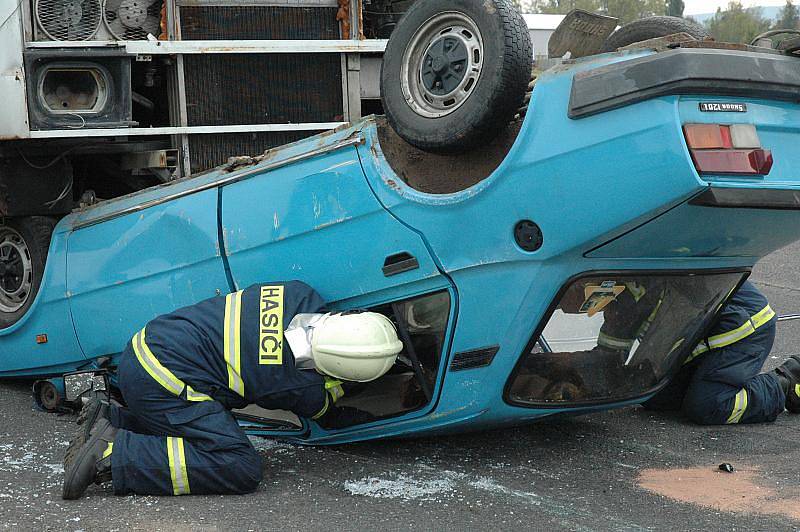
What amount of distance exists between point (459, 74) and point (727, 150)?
3.09ft

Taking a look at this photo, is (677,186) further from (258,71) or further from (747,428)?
(258,71)

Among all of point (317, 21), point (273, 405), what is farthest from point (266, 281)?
point (317, 21)

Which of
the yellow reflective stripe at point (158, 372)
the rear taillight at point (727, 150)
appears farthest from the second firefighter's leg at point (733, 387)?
the yellow reflective stripe at point (158, 372)

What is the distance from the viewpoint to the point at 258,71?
5.02 m

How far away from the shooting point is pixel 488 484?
12.1 ft

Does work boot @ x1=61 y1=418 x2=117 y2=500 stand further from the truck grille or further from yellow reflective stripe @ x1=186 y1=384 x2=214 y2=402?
the truck grille

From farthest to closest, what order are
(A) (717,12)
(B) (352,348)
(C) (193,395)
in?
1. (A) (717,12)
2. (C) (193,395)
3. (B) (352,348)

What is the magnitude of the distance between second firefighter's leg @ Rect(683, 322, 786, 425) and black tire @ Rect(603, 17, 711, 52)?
4.47ft

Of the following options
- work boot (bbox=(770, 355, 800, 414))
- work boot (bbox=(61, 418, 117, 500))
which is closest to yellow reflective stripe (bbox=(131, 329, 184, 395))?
work boot (bbox=(61, 418, 117, 500))

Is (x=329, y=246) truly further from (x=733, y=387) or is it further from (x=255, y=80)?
(x=733, y=387)

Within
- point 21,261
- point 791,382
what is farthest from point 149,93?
point 791,382

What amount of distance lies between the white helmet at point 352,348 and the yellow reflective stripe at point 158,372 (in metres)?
0.50

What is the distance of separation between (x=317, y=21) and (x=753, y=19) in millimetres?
51952

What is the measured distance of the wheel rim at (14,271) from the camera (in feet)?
16.6
